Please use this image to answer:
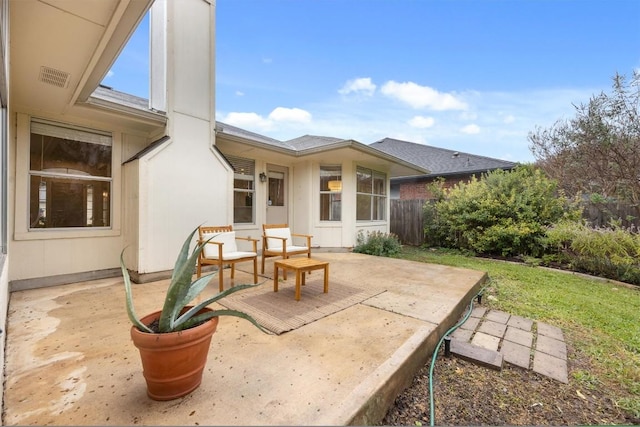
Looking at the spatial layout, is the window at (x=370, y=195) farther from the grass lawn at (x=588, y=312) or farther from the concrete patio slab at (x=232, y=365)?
the concrete patio slab at (x=232, y=365)

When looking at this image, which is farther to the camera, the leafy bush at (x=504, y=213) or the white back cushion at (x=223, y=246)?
the leafy bush at (x=504, y=213)

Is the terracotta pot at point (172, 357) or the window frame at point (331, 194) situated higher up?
the window frame at point (331, 194)

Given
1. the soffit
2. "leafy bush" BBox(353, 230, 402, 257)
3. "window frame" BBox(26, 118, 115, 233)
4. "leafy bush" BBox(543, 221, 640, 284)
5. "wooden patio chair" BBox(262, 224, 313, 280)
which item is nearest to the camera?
the soffit

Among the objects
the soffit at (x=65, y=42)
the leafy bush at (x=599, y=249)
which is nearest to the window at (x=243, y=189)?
the soffit at (x=65, y=42)

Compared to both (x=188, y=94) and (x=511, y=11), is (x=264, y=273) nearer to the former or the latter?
(x=188, y=94)

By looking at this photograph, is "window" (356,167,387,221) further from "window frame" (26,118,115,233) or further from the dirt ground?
the dirt ground

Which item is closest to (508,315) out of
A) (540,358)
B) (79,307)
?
(540,358)

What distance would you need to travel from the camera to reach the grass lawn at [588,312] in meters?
2.10

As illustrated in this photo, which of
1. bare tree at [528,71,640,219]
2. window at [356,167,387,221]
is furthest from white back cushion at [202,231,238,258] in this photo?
bare tree at [528,71,640,219]

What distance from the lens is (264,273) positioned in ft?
15.1

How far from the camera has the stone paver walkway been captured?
7.34 ft

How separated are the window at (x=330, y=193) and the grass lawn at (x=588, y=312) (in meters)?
3.11

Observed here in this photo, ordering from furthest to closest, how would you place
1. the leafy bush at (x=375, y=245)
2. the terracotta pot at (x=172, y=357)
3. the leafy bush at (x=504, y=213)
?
the leafy bush at (x=375, y=245) → the leafy bush at (x=504, y=213) → the terracotta pot at (x=172, y=357)

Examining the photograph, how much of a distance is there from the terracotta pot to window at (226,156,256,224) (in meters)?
4.83
